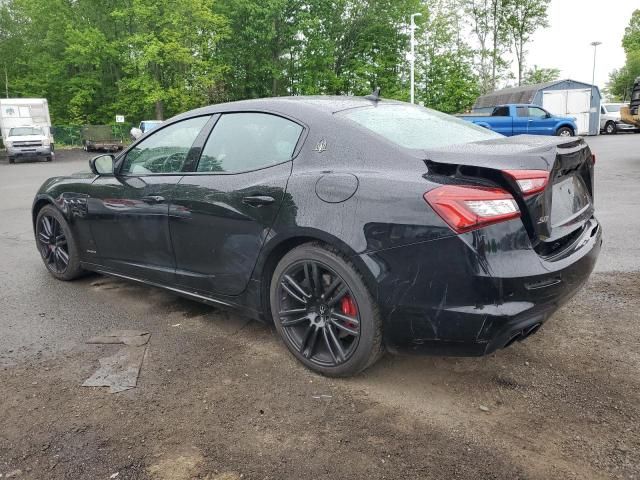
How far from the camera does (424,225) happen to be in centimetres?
246

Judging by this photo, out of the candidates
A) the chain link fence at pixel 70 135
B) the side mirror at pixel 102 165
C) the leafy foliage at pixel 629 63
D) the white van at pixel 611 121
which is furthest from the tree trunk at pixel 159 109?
the leafy foliage at pixel 629 63

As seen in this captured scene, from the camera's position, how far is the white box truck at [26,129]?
25203 mm

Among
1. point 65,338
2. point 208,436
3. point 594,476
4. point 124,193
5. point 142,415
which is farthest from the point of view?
point 124,193

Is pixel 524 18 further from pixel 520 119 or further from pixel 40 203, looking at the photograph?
pixel 40 203

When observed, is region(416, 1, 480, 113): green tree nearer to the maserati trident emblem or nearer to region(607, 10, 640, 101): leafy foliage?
region(607, 10, 640, 101): leafy foliage

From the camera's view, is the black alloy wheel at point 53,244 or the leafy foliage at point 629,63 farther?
the leafy foliage at point 629,63

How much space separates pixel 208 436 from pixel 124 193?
215 cm

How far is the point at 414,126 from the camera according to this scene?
320cm

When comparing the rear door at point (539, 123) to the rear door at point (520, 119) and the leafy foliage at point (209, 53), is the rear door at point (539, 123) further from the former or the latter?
the leafy foliage at point (209, 53)

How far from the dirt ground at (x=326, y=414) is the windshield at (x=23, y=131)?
26470mm

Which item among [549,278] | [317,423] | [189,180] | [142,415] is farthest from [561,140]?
[142,415]

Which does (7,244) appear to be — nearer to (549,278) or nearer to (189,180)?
(189,180)

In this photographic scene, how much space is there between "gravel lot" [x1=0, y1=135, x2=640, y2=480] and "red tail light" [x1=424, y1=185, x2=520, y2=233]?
37.2 inches

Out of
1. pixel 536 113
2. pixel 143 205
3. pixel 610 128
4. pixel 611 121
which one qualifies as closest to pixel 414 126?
pixel 143 205
